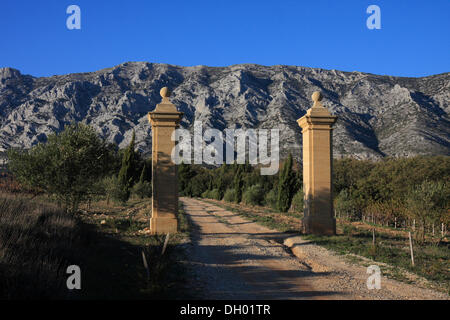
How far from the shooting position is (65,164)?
41.8 feet

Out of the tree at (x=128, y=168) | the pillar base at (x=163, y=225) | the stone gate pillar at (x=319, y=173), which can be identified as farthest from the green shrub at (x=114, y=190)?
the stone gate pillar at (x=319, y=173)

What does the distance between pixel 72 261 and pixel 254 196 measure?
111 ft

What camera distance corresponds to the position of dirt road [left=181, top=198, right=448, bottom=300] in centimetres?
566

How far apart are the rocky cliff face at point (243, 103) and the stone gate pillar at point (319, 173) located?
152 feet

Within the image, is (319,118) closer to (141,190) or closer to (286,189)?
(286,189)

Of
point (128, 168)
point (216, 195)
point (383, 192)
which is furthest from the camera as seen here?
point (216, 195)

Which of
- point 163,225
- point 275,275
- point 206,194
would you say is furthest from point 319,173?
point 206,194

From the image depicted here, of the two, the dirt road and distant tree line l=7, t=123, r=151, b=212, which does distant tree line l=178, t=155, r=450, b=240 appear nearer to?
the dirt road

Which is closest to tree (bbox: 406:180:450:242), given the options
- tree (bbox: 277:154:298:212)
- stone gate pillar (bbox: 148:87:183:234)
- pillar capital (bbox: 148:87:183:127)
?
stone gate pillar (bbox: 148:87:183:234)

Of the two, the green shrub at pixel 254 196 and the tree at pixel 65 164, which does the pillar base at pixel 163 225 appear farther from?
the green shrub at pixel 254 196

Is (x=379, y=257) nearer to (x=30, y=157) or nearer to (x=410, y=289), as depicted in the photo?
(x=410, y=289)

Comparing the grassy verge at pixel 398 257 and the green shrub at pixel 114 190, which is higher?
the green shrub at pixel 114 190

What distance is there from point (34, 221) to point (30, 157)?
16.5 ft

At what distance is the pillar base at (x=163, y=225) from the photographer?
37.8 ft
